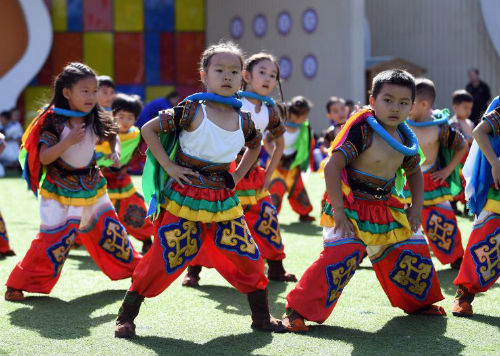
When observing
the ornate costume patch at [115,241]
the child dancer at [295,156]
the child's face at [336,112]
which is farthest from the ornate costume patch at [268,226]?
the child's face at [336,112]

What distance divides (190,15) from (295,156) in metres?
12.2

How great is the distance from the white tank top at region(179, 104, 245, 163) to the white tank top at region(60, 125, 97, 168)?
1.02 metres

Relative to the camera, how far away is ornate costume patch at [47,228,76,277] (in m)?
4.76

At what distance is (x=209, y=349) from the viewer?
12.3ft

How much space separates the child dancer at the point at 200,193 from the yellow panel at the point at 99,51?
628 inches

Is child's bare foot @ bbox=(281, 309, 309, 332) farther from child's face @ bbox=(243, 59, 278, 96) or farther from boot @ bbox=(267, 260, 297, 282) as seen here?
child's face @ bbox=(243, 59, 278, 96)

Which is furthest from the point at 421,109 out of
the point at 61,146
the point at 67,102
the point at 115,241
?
the point at 61,146

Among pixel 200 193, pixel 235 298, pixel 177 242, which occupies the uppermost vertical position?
pixel 200 193

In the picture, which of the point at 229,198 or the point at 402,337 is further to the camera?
the point at 229,198

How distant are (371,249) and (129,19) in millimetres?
16229

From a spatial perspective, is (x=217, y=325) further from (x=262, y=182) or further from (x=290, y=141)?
(x=290, y=141)

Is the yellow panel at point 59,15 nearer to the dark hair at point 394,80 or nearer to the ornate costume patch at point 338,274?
the dark hair at point 394,80

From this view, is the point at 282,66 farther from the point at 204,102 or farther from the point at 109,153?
the point at 204,102

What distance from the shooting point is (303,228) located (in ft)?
26.9
